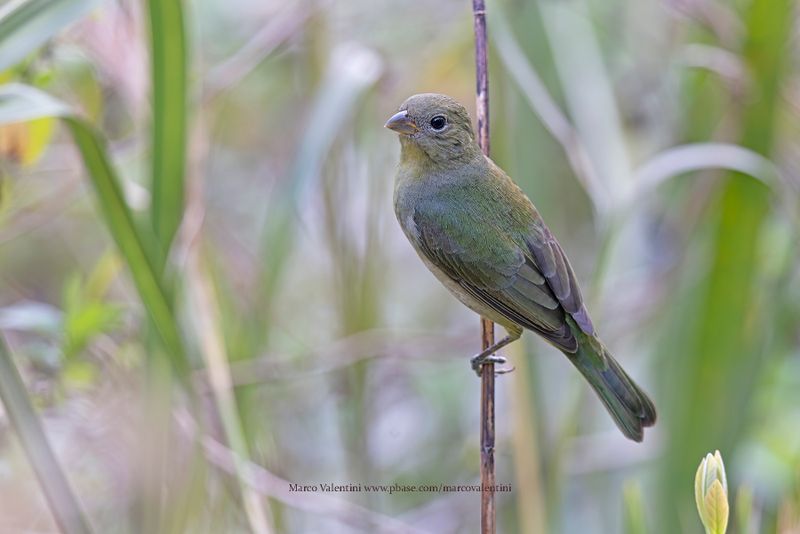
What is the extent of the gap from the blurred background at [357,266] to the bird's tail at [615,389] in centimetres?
22

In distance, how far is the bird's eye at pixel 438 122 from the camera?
270 centimetres

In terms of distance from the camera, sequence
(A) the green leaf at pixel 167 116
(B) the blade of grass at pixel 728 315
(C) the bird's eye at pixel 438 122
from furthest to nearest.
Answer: (B) the blade of grass at pixel 728 315, (C) the bird's eye at pixel 438 122, (A) the green leaf at pixel 167 116

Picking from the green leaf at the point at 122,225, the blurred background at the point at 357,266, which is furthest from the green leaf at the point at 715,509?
the green leaf at the point at 122,225

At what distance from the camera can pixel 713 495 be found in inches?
59.2

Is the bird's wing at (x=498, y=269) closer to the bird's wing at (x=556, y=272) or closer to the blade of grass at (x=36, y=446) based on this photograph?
the bird's wing at (x=556, y=272)

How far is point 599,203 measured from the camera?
3230 mm

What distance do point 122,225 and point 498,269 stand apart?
3.15 ft

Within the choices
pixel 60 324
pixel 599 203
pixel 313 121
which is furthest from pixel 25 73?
pixel 599 203

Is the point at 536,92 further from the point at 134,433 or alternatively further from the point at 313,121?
the point at 134,433

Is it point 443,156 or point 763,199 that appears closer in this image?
point 443,156

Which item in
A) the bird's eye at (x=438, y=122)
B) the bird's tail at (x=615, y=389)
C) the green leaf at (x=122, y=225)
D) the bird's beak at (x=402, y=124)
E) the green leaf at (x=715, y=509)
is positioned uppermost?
the bird's eye at (x=438, y=122)

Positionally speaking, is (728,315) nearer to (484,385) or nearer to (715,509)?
(484,385)

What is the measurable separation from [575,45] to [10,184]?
2246 mm

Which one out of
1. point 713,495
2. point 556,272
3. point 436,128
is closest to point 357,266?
point 436,128
